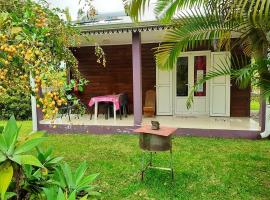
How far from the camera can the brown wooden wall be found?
11102 millimetres

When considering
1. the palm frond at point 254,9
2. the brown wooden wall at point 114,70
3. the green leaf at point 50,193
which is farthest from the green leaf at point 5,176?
A: the brown wooden wall at point 114,70

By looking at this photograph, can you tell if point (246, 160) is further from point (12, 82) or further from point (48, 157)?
point (12, 82)

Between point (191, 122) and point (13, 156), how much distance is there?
7.29 m

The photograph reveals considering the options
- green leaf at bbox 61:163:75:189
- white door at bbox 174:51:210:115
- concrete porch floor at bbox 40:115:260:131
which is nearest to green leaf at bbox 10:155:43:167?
green leaf at bbox 61:163:75:189

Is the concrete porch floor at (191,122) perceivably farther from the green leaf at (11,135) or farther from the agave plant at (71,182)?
the green leaf at (11,135)

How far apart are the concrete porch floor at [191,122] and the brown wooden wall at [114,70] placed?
1.65 metres

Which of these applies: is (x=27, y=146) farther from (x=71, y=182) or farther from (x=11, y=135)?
(x=71, y=182)

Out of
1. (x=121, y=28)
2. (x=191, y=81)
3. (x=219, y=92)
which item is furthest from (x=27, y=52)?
(x=191, y=81)

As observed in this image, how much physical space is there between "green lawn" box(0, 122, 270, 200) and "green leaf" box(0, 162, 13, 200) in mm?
2301

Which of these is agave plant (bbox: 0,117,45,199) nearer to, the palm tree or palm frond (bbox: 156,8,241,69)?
the palm tree

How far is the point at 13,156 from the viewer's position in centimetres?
245

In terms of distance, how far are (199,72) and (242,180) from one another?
609cm

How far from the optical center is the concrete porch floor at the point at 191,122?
835 cm

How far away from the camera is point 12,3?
2406mm
